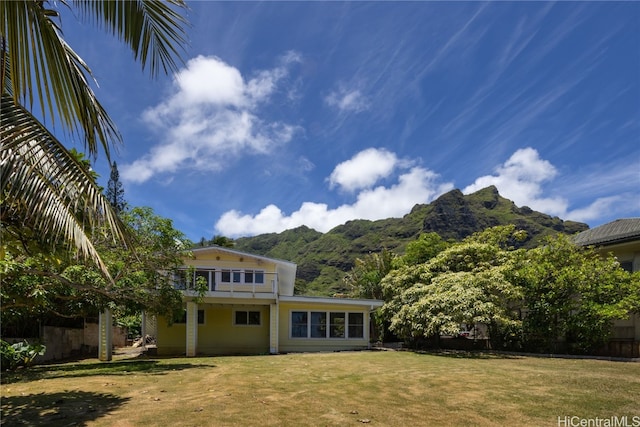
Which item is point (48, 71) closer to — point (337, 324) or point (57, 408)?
point (57, 408)

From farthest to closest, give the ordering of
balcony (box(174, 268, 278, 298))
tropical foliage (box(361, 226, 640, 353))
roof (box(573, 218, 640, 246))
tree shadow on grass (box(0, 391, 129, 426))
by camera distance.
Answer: balcony (box(174, 268, 278, 298)), roof (box(573, 218, 640, 246)), tropical foliage (box(361, 226, 640, 353)), tree shadow on grass (box(0, 391, 129, 426))

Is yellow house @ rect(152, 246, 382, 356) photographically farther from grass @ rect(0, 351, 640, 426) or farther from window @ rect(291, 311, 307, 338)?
grass @ rect(0, 351, 640, 426)

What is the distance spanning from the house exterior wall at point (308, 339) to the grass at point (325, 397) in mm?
10728

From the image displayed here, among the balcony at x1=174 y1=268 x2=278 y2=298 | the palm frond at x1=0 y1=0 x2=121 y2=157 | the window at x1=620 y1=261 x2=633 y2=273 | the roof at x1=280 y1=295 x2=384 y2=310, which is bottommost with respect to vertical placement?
the roof at x1=280 y1=295 x2=384 y2=310

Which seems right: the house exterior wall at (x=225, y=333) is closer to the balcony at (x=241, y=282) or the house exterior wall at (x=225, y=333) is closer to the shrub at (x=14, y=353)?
the balcony at (x=241, y=282)

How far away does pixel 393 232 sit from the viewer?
9375cm

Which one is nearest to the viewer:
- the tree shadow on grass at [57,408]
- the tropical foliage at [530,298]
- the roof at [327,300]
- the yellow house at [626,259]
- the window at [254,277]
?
the tree shadow on grass at [57,408]

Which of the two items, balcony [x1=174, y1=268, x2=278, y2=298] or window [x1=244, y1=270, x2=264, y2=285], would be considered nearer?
balcony [x1=174, y1=268, x2=278, y2=298]

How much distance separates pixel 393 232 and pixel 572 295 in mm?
77812

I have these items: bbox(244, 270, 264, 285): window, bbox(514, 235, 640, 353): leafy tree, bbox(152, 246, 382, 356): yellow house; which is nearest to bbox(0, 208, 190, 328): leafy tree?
bbox(152, 246, 382, 356): yellow house

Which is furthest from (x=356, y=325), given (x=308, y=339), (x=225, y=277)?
(x=225, y=277)

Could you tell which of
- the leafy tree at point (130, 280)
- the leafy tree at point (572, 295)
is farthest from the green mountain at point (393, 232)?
the leafy tree at point (130, 280)

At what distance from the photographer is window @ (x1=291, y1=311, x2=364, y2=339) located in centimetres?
2239

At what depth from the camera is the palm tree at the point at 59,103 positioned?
11.6 feet
